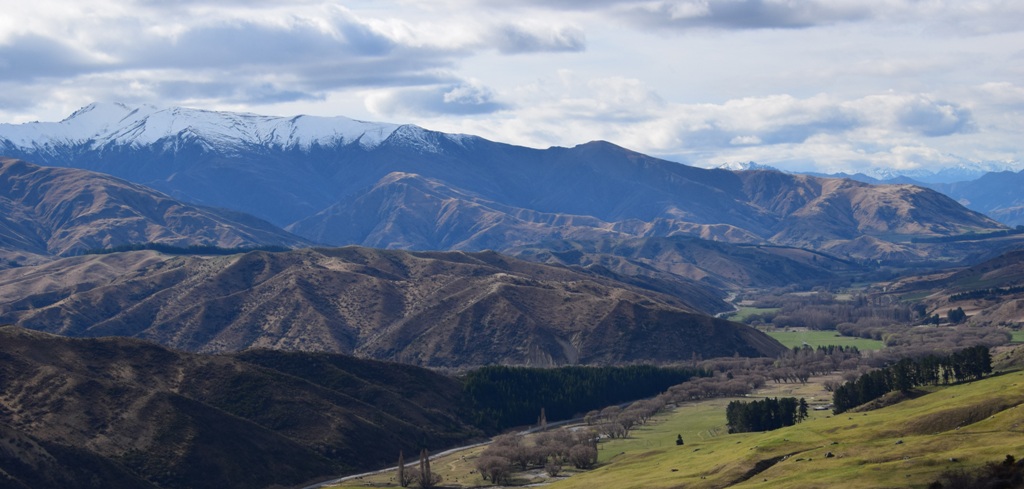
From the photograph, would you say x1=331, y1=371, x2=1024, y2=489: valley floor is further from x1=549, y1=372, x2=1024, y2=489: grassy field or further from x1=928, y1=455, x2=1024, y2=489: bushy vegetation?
x1=928, y1=455, x2=1024, y2=489: bushy vegetation

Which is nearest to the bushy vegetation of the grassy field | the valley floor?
the grassy field

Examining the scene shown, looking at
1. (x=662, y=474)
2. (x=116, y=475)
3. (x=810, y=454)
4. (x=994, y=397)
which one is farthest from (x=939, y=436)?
(x=116, y=475)

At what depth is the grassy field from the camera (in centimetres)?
12556

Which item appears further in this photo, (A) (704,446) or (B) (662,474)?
(A) (704,446)

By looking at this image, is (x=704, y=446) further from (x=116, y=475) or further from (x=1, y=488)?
(x=1, y=488)

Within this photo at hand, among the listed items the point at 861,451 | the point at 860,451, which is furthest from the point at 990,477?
the point at 860,451

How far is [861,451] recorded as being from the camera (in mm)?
141875

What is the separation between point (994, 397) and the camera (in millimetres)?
164375

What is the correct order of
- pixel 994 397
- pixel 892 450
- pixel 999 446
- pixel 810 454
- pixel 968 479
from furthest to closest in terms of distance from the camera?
pixel 994 397, pixel 810 454, pixel 892 450, pixel 999 446, pixel 968 479

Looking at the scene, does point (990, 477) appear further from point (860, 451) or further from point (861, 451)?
point (860, 451)

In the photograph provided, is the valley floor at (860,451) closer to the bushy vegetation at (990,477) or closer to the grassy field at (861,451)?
the grassy field at (861,451)

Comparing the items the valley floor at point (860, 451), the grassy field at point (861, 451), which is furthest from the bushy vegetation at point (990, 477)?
the valley floor at point (860, 451)

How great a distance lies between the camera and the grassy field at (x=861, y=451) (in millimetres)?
125562

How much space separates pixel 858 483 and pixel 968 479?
1128 centimetres
